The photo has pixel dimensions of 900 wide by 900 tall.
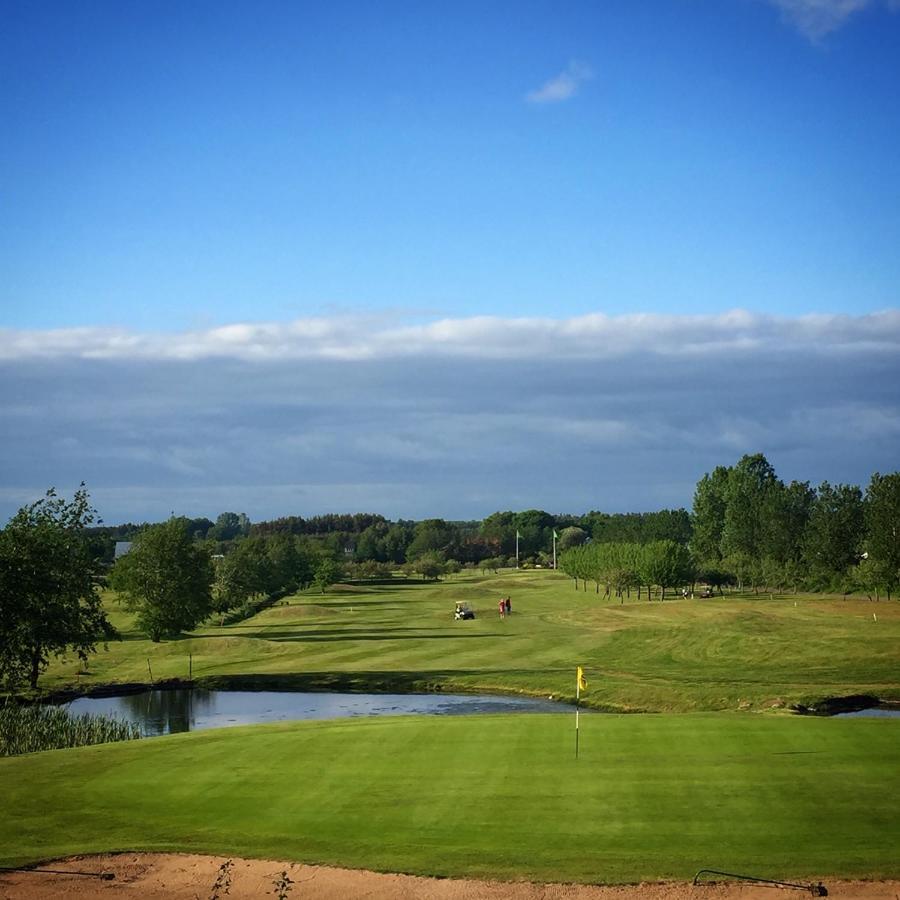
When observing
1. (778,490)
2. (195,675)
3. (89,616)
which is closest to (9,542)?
(89,616)

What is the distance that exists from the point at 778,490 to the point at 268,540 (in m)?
79.1

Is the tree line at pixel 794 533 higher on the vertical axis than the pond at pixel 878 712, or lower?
higher

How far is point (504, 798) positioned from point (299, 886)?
586 cm

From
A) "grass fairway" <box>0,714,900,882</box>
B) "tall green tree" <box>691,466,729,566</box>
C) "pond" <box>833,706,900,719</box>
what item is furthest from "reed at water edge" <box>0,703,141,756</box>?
"tall green tree" <box>691,466,729,566</box>

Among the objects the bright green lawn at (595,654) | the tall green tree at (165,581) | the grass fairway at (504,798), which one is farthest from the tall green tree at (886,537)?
the grass fairway at (504,798)

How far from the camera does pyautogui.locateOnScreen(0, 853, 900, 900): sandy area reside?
19.1 metres

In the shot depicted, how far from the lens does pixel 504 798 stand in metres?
24.4

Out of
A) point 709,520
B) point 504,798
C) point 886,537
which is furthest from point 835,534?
point 504,798

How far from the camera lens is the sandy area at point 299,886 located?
751 inches

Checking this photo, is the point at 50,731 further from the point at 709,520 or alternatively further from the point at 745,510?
the point at 709,520

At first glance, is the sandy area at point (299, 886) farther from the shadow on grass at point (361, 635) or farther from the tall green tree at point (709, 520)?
the tall green tree at point (709, 520)

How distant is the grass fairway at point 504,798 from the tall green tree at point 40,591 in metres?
17.8

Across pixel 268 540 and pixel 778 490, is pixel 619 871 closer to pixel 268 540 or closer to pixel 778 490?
pixel 778 490

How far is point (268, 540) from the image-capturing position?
166 meters
